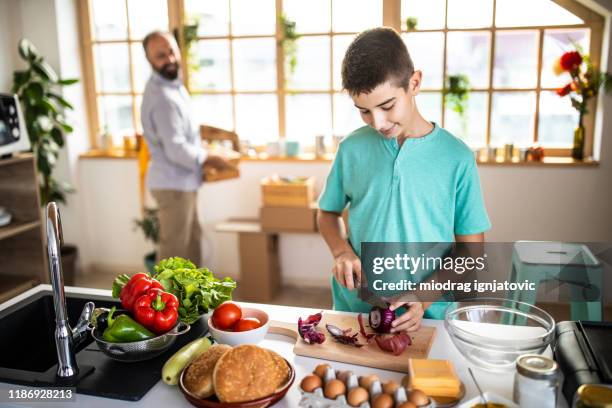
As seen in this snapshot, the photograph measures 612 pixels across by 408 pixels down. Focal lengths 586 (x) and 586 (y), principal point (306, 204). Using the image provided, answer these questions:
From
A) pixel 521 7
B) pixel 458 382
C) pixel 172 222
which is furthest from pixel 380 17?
pixel 458 382

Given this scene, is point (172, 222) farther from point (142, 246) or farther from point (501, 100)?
point (501, 100)

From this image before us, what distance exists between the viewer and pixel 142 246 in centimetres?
441

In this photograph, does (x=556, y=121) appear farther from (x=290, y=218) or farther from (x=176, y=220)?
(x=176, y=220)

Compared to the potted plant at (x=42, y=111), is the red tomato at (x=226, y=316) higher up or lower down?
lower down

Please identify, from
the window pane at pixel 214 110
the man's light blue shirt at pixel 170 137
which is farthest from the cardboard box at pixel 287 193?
the window pane at pixel 214 110

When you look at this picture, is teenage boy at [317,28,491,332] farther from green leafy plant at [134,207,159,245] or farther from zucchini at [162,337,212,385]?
green leafy plant at [134,207,159,245]

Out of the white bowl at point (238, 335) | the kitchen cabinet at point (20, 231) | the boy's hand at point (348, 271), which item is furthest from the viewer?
the kitchen cabinet at point (20, 231)

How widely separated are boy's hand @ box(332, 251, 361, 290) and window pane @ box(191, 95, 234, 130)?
9.16ft

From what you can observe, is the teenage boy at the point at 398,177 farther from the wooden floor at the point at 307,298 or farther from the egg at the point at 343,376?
the wooden floor at the point at 307,298

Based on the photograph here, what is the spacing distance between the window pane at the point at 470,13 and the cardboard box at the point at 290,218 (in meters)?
1.47

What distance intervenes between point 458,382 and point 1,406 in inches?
38.0

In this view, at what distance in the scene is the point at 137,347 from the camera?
134cm

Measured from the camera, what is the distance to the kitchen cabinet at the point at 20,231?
3201mm

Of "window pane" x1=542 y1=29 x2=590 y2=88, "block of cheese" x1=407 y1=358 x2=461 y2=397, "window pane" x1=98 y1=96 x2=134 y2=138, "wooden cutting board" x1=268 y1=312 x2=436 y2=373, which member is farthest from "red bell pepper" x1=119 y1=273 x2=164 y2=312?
"window pane" x1=98 y1=96 x2=134 y2=138
